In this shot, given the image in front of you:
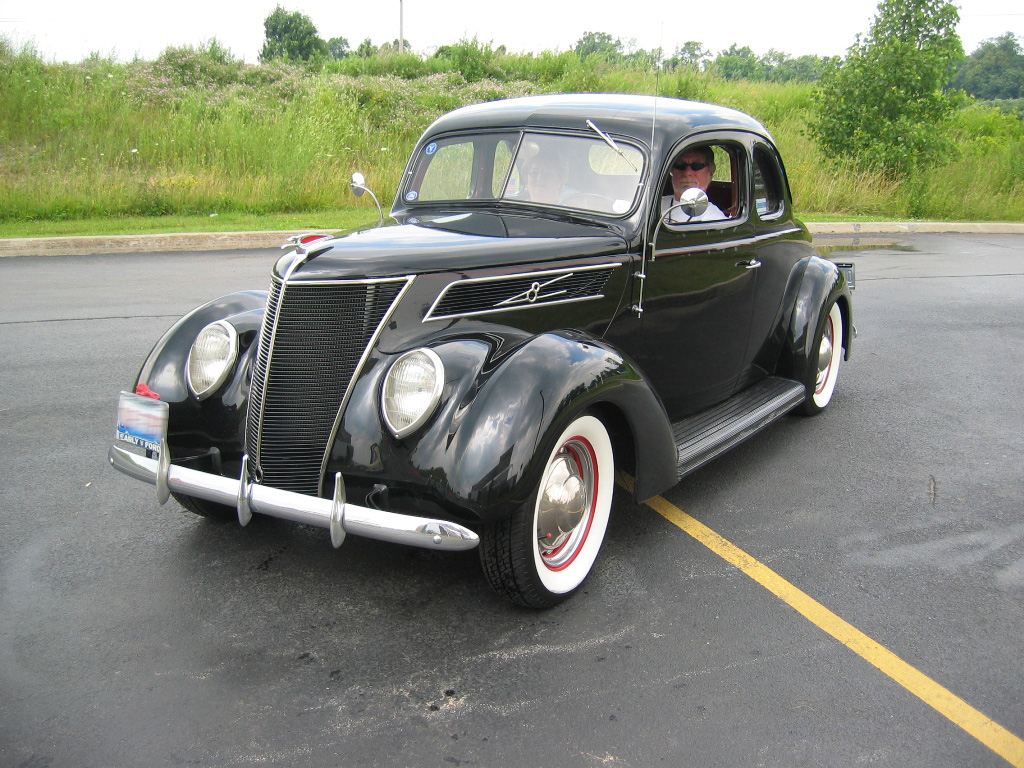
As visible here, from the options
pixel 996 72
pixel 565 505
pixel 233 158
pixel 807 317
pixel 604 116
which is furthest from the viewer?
pixel 996 72

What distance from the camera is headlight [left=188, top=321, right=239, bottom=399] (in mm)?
3480

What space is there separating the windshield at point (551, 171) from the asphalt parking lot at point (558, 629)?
1495 mm

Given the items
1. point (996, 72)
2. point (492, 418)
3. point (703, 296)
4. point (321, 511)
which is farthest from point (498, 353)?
point (996, 72)

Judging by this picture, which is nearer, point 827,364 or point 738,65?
point 827,364

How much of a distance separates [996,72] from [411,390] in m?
72.6

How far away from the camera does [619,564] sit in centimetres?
362

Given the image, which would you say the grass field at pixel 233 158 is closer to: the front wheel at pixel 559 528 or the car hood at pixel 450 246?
the car hood at pixel 450 246

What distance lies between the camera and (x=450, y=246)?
3.36m

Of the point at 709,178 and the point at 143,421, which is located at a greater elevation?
the point at 709,178

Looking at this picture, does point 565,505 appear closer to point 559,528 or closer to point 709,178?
point 559,528

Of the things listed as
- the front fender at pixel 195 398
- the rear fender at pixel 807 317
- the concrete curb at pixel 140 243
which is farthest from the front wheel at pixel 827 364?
the concrete curb at pixel 140 243

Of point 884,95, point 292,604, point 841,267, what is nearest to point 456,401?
point 292,604

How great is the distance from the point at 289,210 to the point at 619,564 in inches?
482

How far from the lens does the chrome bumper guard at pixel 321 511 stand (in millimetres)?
2791
